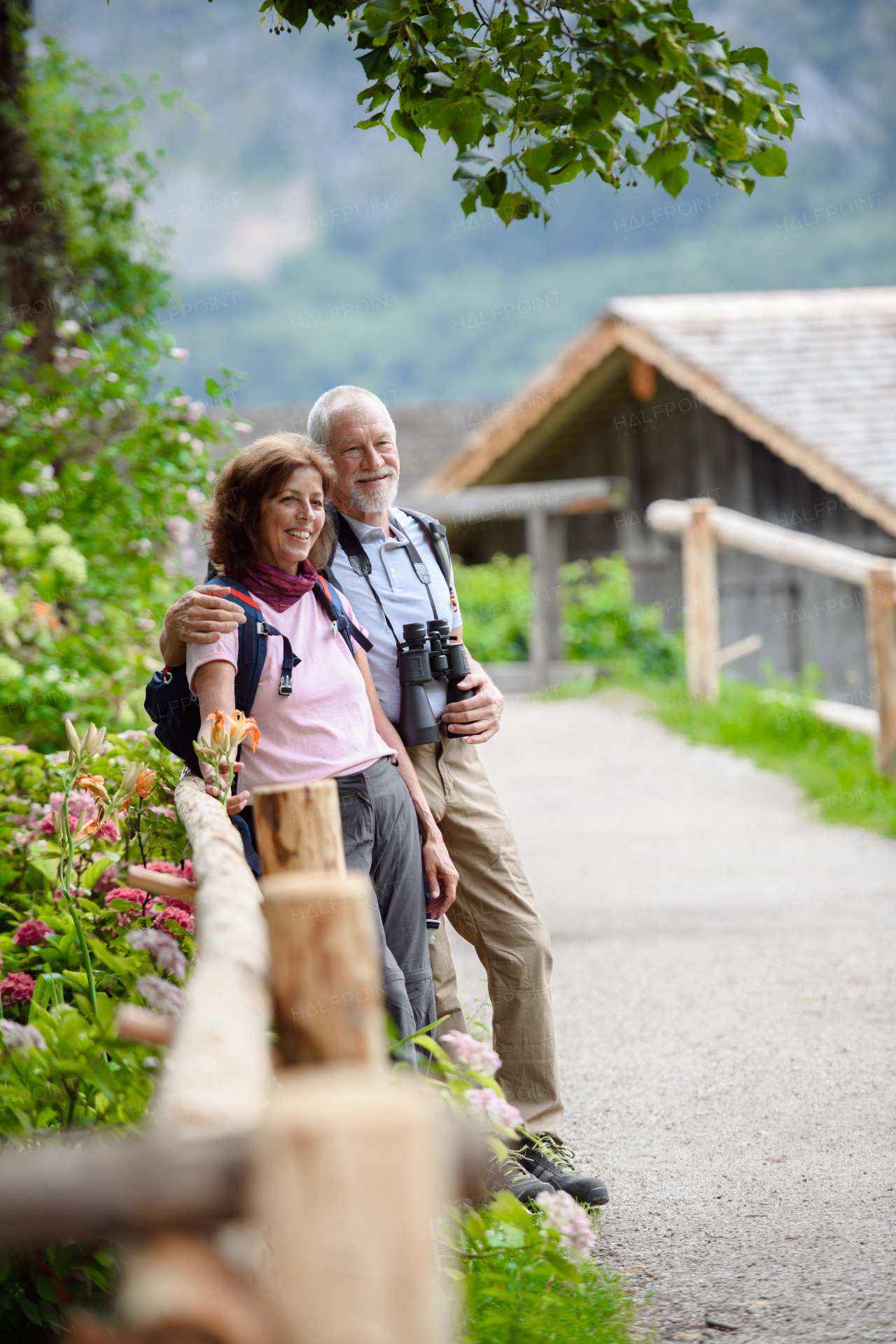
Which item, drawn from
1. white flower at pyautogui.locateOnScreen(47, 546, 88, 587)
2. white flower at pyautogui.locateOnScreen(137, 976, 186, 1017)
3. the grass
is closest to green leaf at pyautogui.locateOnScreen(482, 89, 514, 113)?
white flower at pyautogui.locateOnScreen(137, 976, 186, 1017)

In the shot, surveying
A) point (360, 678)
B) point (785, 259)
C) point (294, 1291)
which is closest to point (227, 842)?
point (360, 678)

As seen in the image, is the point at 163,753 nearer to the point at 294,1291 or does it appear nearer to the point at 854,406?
the point at 294,1291

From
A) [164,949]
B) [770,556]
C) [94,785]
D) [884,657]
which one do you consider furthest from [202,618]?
[770,556]

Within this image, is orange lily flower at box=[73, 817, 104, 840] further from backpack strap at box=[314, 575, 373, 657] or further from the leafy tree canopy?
the leafy tree canopy

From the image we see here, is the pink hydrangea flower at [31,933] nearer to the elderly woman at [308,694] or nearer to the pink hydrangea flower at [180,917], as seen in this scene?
the pink hydrangea flower at [180,917]

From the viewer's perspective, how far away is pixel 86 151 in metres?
7.34

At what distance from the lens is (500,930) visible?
10.3 feet

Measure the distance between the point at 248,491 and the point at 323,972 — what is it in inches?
57.2

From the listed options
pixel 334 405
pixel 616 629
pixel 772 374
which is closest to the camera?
pixel 334 405

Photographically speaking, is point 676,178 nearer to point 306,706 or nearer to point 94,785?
point 306,706

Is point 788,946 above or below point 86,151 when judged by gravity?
below

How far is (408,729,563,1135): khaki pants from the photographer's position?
3.11 m

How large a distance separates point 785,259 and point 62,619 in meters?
90.4

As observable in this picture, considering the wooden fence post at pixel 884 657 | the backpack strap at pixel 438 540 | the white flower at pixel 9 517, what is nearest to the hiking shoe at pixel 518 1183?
the backpack strap at pixel 438 540
